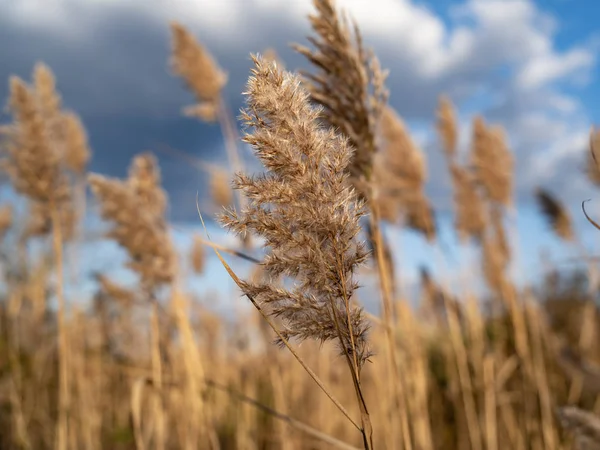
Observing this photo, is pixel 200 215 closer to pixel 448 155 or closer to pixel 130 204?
pixel 130 204

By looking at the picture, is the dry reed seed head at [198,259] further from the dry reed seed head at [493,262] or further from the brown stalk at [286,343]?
the brown stalk at [286,343]

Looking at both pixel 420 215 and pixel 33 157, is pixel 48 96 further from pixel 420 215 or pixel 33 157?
pixel 420 215

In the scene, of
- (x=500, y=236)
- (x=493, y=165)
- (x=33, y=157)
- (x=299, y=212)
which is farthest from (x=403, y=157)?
(x=299, y=212)

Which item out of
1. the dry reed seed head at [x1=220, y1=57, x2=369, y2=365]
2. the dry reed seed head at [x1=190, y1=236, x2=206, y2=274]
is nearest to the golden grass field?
the dry reed seed head at [x1=220, y1=57, x2=369, y2=365]

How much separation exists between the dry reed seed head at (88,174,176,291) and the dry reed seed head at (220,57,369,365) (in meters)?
1.90

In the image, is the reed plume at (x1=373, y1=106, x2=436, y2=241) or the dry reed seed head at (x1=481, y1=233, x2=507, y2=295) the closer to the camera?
the reed plume at (x1=373, y1=106, x2=436, y2=241)

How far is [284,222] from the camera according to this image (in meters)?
1.14

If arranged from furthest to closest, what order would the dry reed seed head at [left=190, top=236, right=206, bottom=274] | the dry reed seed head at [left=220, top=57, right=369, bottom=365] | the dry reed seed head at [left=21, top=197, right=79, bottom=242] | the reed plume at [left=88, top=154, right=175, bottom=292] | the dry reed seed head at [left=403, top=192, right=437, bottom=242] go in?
the dry reed seed head at [left=190, top=236, right=206, bottom=274]
the dry reed seed head at [left=403, top=192, right=437, bottom=242]
the dry reed seed head at [left=21, top=197, right=79, bottom=242]
the reed plume at [left=88, top=154, right=175, bottom=292]
the dry reed seed head at [left=220, top=57, right=369, bottom=365]

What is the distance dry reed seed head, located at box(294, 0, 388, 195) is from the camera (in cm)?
190

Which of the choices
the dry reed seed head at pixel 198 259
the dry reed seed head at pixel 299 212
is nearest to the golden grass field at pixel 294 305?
the dry reed seed head at pixel 299 212

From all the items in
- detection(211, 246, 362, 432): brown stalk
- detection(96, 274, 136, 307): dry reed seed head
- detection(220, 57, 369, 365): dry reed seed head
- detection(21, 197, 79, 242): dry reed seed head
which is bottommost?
detection(211, 246, 362, 432): brown stalk

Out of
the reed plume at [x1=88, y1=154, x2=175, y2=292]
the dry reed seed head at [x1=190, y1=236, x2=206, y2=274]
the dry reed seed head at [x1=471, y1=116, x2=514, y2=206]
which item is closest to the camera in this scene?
the reed plume at [x1=88, y1=154, x2=175, y2=292]

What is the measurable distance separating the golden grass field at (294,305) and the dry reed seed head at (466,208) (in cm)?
2

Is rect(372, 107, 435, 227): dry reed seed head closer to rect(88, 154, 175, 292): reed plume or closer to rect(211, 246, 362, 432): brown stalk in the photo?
rect(88, 154, 175, 292): reed plume
